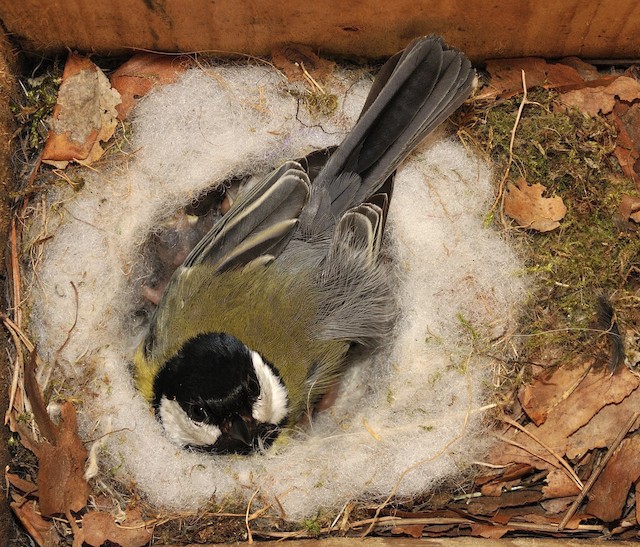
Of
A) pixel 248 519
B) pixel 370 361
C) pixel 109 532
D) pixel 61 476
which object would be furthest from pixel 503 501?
pixel 61 476

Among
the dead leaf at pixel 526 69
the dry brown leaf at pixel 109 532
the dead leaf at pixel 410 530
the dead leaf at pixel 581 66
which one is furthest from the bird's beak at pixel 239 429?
the dead leaf at pixel 581 66

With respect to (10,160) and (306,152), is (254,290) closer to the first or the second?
(306,152)

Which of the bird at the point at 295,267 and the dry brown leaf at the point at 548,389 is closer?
the bird at the point at 295,267

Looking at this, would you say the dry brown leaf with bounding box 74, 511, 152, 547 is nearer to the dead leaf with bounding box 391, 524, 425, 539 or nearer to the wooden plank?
the dead leaf with bounding box 391, 524, 425, 539

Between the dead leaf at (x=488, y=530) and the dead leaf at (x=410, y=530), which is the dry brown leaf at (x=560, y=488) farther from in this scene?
the dead leaf at (x=410, y=530)

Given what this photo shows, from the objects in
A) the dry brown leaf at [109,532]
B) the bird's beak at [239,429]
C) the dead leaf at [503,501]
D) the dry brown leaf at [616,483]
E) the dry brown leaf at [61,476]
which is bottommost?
the dry brown leaf at [109,532]

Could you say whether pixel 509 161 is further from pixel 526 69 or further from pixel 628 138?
pixel 628 138

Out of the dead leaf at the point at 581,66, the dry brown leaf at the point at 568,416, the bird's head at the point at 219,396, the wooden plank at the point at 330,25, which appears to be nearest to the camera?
the bird's head at the point at 219,396
